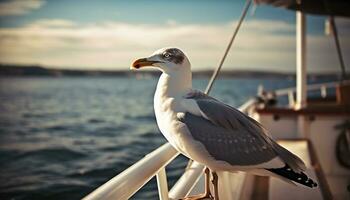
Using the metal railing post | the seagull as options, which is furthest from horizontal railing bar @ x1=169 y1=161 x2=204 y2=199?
the seagull

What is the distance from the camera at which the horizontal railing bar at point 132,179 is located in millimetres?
1261

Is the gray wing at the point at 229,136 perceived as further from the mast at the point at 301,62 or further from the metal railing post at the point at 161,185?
the mast at the point at 301,62

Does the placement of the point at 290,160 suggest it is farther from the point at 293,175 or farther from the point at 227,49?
the point at 227,49

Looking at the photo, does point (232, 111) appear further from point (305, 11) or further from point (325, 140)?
point (305, 11)

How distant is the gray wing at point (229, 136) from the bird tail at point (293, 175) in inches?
1.5

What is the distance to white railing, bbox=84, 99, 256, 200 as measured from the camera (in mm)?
1282

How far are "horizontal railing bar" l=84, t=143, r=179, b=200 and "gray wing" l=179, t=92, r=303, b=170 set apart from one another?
22cm

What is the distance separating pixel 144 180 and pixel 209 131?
0.34m

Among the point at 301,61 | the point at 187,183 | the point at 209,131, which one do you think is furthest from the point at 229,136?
the point at 301,61

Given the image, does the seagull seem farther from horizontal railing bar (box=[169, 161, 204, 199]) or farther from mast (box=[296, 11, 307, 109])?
mast (box=[296, 11, 307, 109])

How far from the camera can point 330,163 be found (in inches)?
177

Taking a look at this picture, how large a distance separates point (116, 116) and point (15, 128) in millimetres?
4814

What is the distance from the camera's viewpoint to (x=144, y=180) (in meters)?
1.57

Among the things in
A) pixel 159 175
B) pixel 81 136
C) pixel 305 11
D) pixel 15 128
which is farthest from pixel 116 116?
pixel 159 175
